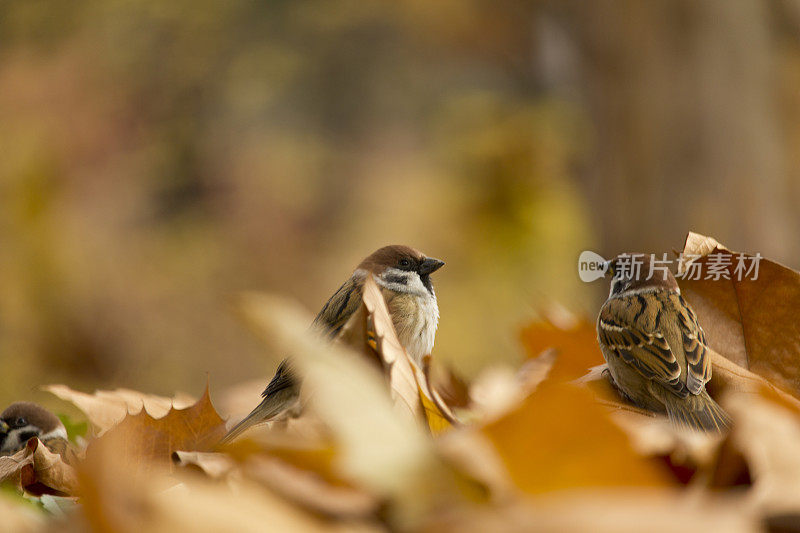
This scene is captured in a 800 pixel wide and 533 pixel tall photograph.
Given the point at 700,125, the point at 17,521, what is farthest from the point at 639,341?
the point at 700,125

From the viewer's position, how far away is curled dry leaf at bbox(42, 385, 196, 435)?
1343 millimetres

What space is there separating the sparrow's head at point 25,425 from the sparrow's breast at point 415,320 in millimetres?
667

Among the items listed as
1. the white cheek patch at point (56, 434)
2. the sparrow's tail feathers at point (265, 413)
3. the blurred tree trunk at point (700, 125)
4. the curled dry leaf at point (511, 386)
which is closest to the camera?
the curled dry leaf at point (511, 386)

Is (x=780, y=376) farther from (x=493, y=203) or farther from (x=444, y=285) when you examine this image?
(x=493, y=203)

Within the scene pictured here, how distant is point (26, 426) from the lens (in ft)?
5.45

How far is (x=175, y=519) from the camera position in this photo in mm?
500

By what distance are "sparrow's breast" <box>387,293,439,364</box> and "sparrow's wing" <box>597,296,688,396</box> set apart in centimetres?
36

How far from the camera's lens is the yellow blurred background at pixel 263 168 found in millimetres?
6902

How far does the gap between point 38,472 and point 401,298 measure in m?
0.89

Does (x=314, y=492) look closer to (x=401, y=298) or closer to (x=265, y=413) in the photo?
(x=265, y=413)

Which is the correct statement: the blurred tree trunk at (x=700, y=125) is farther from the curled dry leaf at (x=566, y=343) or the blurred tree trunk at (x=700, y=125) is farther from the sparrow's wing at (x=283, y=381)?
the sparrow's wing at (x=283, y=381)

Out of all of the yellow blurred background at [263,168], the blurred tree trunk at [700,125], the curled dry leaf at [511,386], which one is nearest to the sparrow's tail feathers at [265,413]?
the curled dry leaf at [511,386]

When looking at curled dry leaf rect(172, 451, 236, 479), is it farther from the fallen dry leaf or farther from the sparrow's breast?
the sparrow's breast

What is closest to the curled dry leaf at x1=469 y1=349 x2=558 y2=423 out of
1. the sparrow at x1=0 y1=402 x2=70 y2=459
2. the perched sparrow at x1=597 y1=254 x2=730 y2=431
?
the perched sparrow at x1=597 y1=254 x2=730 y2=431
